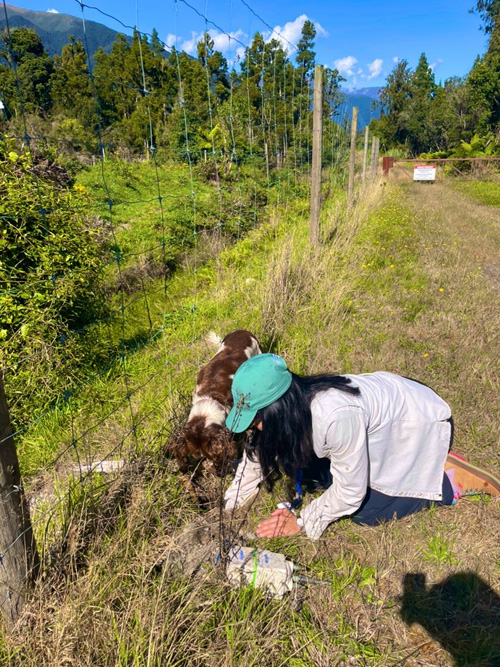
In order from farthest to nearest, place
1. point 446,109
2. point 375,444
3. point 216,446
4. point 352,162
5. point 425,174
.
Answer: point 446,109 < point 425,174 < point 352,162 < point 216,446 < point 375,444

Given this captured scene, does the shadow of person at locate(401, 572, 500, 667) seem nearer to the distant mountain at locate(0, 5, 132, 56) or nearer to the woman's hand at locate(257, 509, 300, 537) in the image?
the woman's hand at locate(257, 509, 300, 537)

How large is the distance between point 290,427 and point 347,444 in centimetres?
30

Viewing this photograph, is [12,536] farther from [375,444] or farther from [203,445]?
[375,444]

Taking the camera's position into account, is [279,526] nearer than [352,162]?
Yes

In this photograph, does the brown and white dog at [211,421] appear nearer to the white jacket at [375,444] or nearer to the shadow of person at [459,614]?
the white jacket at [375,444]

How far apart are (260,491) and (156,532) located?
2.30ft

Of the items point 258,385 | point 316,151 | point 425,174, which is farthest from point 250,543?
point 425,174

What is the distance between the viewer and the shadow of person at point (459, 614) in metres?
1.78

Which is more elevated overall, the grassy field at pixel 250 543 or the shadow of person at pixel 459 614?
the grassy field at pixel 250 543

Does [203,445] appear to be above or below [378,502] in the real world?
above

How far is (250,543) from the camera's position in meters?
2.20

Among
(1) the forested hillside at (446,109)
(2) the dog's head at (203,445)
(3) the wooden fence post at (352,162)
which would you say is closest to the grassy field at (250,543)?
(2) the dog's head at (203,445)

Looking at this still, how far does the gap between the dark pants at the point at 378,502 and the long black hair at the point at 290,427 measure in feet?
1.43

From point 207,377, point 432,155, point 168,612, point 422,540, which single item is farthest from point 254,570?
point 432,155
